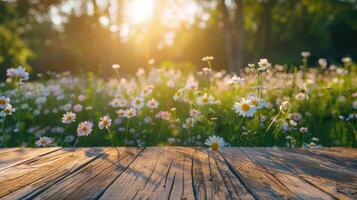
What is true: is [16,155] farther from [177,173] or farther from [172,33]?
[172,33]

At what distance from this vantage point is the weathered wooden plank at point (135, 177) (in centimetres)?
162

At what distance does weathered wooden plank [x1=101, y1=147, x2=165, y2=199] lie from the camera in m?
1.62

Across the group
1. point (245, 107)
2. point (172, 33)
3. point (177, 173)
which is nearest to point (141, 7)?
point (172, 33)

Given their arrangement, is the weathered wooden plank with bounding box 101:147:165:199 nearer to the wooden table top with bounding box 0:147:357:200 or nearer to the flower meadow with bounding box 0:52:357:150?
the wooden table top with bounding box 0:147:357:200

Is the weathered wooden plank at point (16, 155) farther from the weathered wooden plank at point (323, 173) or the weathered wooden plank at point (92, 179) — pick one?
the weathered wooden plank at point (323, 173)

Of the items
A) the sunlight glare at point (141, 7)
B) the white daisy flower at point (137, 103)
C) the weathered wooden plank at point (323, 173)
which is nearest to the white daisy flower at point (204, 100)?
the white daisy flower at point (137, 103)

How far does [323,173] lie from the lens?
2016 millimetres

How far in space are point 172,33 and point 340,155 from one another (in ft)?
74.8

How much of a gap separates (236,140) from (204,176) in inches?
63.6

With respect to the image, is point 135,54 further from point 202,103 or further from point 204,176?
point 204,176

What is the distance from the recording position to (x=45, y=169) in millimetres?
2064

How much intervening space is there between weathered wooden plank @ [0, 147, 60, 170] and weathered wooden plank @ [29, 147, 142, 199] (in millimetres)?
452

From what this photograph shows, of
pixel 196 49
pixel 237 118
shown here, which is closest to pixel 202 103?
pixel 237 118

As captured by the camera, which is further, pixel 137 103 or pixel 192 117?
pixel 137 103
